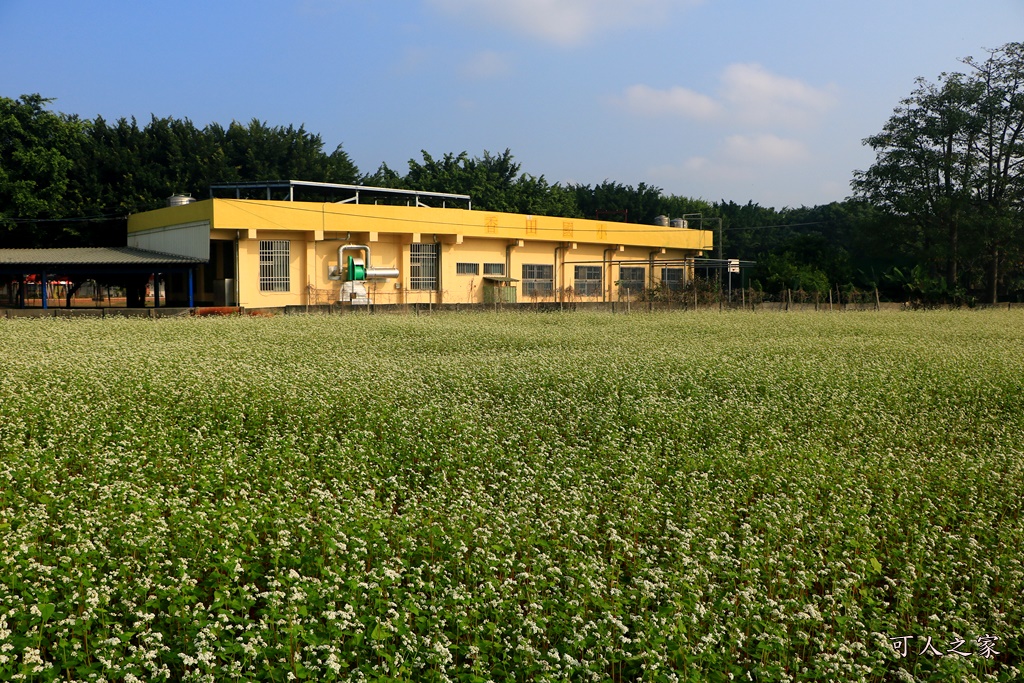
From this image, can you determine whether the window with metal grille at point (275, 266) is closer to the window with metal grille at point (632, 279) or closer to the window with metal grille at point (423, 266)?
the window with metal grille at point (423, 266)

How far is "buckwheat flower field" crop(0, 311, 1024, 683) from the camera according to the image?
366 centimetres

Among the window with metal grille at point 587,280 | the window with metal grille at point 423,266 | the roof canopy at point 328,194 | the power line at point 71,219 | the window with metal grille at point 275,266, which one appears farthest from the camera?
the window with metal grille at point 587,280

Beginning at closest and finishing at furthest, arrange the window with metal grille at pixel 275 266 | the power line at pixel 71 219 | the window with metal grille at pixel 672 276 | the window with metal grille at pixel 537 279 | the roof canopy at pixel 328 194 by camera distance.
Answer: the window with metal grille at pixel 275 266 → the power line at pixel 71 219 → the roof canopy at pixel 328 194 → the window with metal grille at pixel 537 279 → the window with metal grille at pixel 672 276

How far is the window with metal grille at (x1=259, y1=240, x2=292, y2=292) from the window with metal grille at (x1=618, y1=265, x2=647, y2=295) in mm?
15759

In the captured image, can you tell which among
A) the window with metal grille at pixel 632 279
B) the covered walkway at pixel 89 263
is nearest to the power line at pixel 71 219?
the covered walkway at pixel 89 263

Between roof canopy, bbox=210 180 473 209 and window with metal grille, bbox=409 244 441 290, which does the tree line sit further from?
window with metal grille, bbox=409 244 441 290

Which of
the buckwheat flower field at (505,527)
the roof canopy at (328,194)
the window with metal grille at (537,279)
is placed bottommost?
the buckwheat flower field at (505,527)

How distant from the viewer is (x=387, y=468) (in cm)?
664

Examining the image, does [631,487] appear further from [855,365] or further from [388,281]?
[388,281]

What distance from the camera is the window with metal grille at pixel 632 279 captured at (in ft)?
126

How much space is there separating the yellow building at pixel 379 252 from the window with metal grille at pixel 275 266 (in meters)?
0.03

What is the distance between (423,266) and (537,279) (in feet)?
19.1

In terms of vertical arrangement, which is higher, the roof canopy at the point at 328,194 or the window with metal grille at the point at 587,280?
the roof canopy at the point at 328,194

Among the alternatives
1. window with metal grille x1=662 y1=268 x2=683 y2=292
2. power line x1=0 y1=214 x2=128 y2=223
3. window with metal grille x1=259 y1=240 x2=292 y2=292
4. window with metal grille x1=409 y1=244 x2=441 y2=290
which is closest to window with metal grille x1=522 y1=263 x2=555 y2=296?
window with metal grille x1=409 y1=244 x2=441 y2=290
